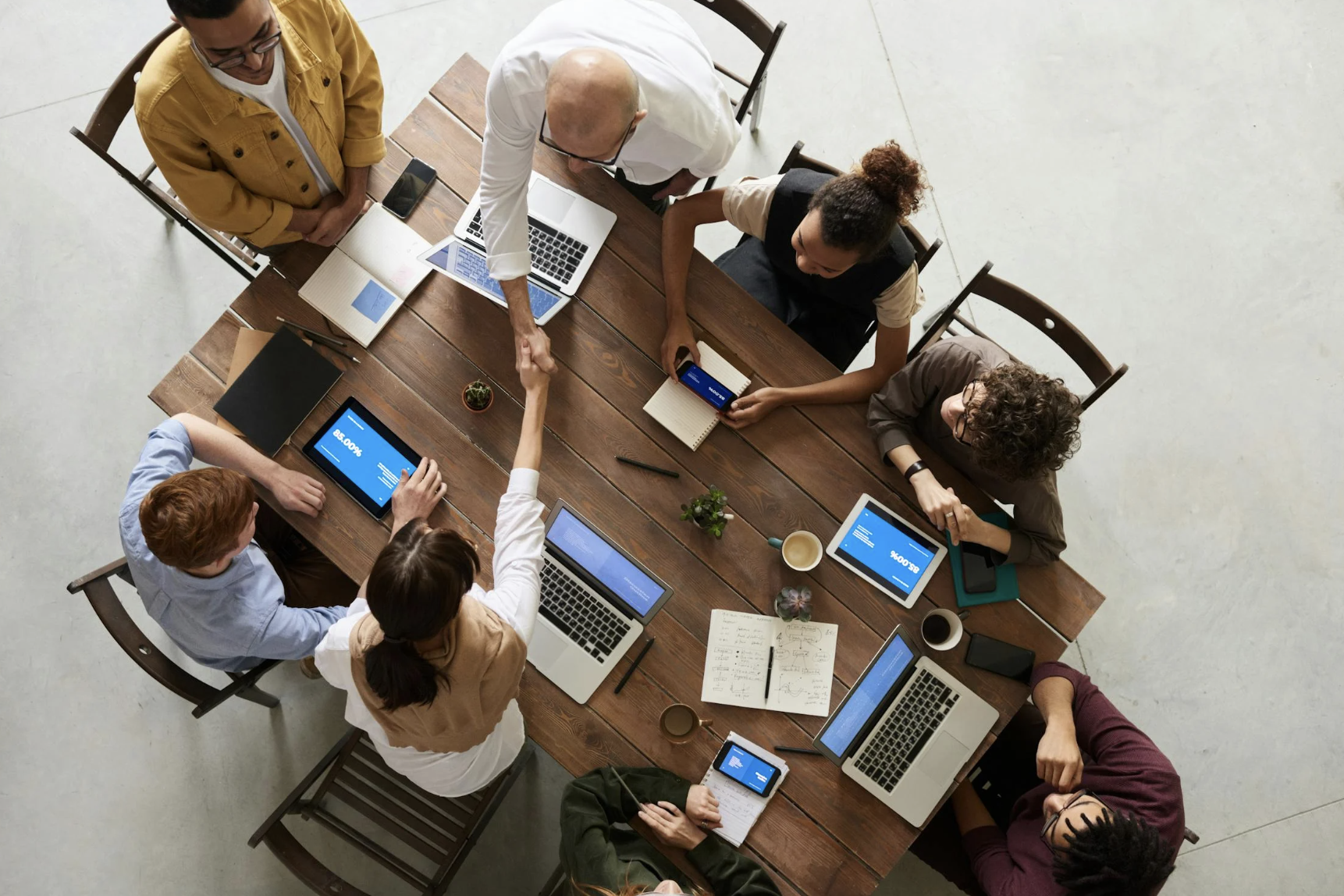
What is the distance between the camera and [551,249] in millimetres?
2264

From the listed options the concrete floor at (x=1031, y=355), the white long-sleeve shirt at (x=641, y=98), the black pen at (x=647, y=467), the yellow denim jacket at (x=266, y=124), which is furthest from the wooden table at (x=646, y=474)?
the concrete floor at (x=1031, y=355)

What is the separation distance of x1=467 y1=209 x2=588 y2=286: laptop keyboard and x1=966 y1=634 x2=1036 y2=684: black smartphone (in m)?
1.44

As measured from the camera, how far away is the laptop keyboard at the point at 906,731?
2.06 m

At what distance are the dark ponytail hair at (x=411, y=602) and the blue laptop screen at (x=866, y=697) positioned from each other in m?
1.00

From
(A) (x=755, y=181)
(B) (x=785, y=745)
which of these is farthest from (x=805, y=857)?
(A) (x=755, y=181)

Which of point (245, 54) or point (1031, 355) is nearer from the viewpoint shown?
point (245, 54)

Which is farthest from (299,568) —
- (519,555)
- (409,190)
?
(409,190)

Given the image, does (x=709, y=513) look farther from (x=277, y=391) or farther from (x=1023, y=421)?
(x=277, y=391)

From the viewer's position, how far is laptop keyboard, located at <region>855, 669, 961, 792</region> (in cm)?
206

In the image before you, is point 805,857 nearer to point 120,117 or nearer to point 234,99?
point 234,99

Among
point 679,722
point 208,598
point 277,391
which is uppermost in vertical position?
point 277,391

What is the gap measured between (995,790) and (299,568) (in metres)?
2.07

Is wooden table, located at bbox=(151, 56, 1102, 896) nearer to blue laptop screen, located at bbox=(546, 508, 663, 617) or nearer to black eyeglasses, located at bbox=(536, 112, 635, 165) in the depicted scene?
blue laptop screen, located at bbox=(546, 508, 663, 617)

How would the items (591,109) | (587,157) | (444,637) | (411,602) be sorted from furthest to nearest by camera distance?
1. (587,157)
2. (591,109)
3. (444,637)
4. (411,602)
